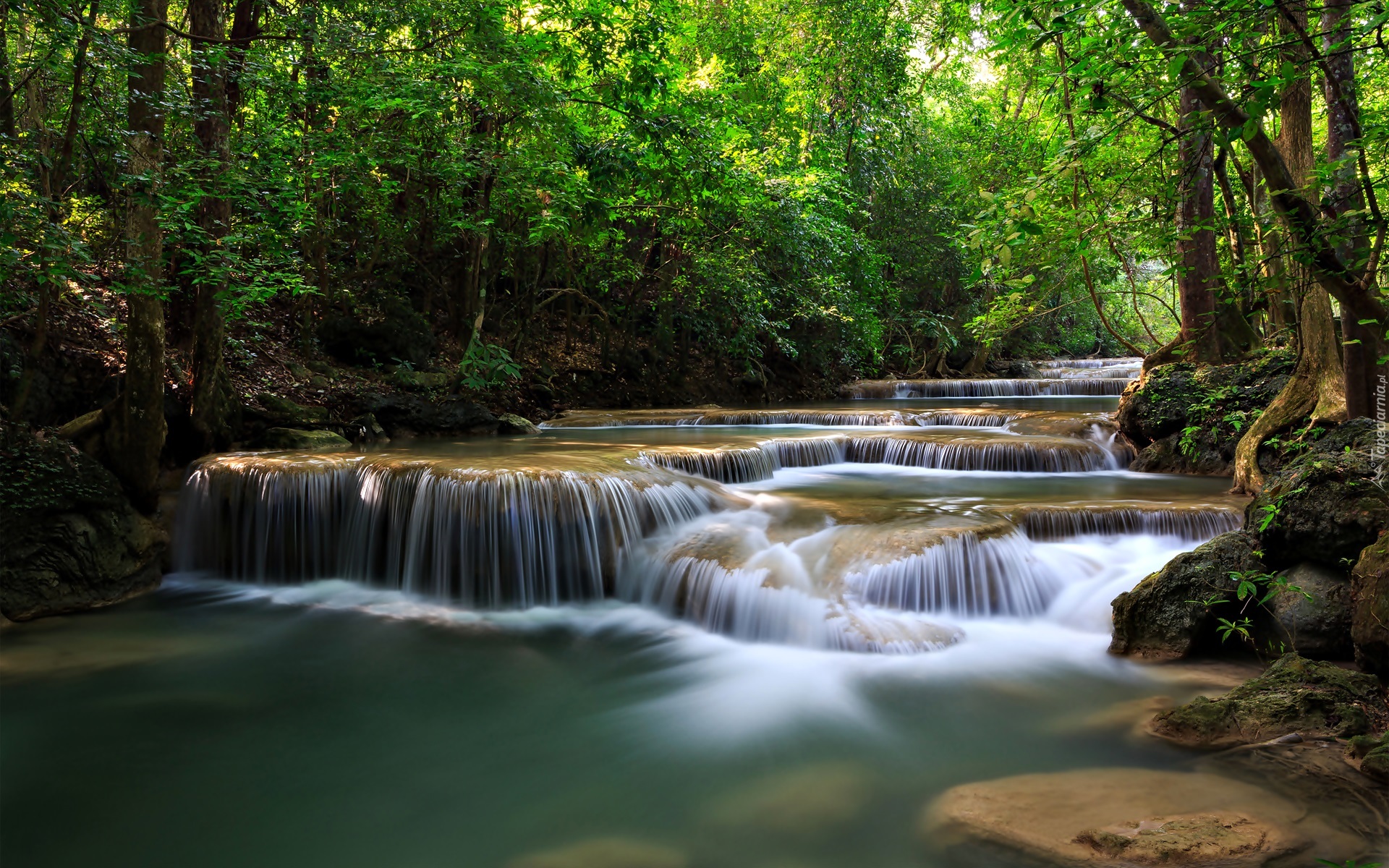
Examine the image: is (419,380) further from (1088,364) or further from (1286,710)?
(1088,364)

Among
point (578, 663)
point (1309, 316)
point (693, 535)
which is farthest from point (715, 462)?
point (1309, 316)

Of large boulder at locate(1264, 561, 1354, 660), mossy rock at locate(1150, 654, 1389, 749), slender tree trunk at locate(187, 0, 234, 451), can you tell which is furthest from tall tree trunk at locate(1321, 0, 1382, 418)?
slender tree trunk at locate(187, 0, 234, 451)

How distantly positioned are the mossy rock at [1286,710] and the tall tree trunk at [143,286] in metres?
7.04

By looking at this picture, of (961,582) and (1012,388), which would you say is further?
(1012,388)

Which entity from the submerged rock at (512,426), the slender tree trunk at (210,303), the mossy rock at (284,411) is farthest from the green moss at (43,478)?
the submerged rock at (512,426)

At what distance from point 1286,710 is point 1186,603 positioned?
→ 1.33 m

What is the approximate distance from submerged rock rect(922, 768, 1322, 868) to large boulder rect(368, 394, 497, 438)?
9.66m

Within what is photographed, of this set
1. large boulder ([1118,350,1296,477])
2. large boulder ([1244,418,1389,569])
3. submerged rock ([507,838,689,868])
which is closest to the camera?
submerged rock ([507,838,689,868])

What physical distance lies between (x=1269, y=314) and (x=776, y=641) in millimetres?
8813

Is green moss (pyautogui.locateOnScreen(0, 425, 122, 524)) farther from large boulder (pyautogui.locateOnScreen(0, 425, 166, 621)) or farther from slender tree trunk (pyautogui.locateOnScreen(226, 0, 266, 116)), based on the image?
slender tree trunk (pyautogui.locateOnScreen(226, 0, 266, 116))

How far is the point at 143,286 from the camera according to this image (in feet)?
18.8

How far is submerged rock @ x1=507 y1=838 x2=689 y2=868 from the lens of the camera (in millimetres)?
3137

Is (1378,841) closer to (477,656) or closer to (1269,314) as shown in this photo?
(477,656)

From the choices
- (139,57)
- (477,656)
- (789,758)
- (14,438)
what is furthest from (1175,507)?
(14,438)
